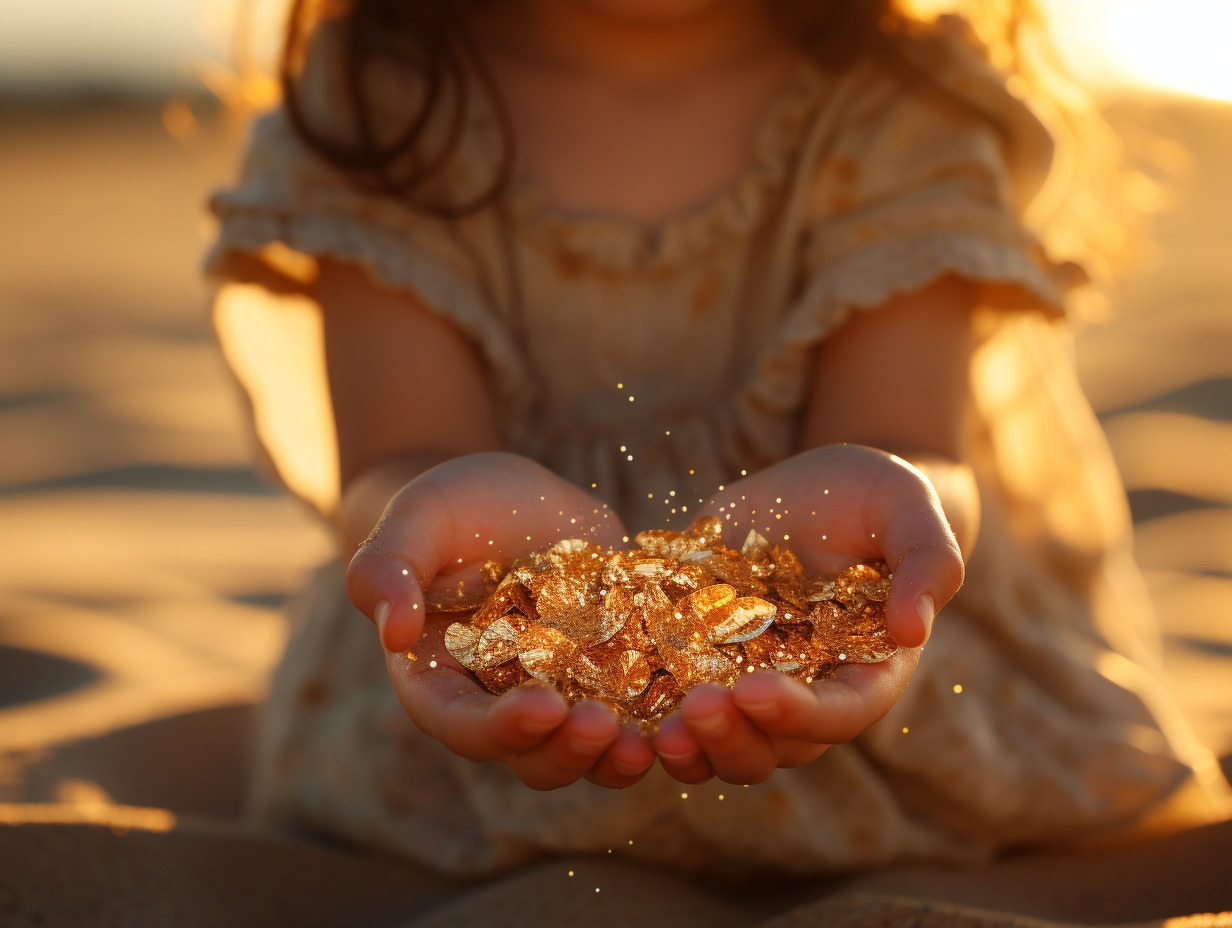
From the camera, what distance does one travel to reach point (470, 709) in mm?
848

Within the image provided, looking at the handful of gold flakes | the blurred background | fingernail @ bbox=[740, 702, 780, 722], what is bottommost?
the blurred background

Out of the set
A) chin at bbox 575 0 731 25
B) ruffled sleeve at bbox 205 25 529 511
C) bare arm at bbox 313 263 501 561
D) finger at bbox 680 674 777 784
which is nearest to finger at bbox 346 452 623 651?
finger at bbox 680 674 777 784

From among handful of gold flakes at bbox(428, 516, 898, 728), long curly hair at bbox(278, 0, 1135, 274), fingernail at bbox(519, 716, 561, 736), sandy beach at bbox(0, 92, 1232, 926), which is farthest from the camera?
long curly hair at bbox(278, 0, 1135, 274)

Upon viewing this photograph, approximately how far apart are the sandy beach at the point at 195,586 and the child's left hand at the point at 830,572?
31 centimetres

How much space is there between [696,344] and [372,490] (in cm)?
56

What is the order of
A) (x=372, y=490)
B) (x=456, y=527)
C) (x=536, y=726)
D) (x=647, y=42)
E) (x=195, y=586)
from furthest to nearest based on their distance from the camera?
1. (x=195, y=586)
2. (x=647, y=42)
3. (x=372, y=490)
4. (x=456, y=527)
5. (x=536, y=726)

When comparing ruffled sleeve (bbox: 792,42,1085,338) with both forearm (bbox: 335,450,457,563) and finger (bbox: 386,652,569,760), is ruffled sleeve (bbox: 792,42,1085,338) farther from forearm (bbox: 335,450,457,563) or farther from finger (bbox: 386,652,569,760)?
finger (bbox: 386,652,569,760)

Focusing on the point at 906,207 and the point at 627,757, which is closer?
the point at 627,757

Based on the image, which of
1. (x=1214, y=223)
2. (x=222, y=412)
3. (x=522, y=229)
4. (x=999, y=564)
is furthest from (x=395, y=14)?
(x=1214, y=223)

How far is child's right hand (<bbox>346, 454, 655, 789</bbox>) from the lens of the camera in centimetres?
81

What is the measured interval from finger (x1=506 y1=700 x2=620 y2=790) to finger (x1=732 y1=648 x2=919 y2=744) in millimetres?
99

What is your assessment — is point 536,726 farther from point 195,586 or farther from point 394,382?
point 195,586

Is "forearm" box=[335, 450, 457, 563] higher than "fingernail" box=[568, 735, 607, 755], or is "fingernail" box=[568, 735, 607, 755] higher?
"fingernail" box=[568, 735, 607, 755]

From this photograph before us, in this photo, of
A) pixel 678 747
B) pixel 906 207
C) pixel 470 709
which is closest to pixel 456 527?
pixel 470 709
